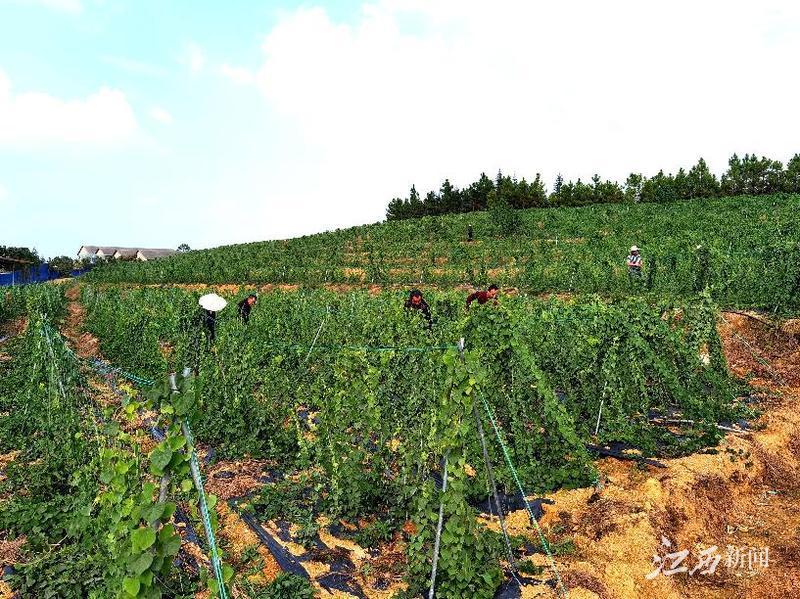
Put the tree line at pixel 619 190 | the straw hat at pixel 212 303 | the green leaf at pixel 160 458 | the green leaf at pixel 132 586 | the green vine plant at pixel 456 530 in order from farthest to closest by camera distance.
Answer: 1. the tree line at pixel 619 190
2. the straw hat at pixel 212 303
3. the green vine plant at pixel 456 530
4. the green leaf at pixel 160 458
5. the green leaf at pixel 132 586

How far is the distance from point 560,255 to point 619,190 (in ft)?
145

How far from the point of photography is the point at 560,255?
28844 millimetres

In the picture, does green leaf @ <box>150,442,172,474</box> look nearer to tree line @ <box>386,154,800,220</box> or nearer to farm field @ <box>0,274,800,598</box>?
farm field @ <box>0,274,800,598</box>

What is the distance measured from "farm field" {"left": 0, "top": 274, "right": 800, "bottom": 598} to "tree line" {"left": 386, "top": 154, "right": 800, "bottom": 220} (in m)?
35.4

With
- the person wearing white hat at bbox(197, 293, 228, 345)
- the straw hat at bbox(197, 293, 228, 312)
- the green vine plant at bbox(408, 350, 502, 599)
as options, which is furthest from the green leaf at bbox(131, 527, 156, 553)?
the straw hat at bbox(197, 293, 228, 312)

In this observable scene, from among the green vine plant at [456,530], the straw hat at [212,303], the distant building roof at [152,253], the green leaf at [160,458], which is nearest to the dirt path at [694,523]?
the green vine plant at [456,530]

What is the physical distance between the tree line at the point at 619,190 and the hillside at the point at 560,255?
22.4 feet

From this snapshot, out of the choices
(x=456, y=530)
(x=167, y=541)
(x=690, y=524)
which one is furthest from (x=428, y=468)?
(x=167, y=541)

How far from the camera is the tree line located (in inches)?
2208

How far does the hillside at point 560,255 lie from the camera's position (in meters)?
16.7

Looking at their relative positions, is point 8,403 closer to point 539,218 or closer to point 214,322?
point 214,322

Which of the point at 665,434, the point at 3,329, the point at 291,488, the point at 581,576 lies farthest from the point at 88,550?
the point at 3,329

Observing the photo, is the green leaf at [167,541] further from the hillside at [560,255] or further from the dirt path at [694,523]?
the hillside at [560,255]

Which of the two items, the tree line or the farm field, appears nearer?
the farm field
